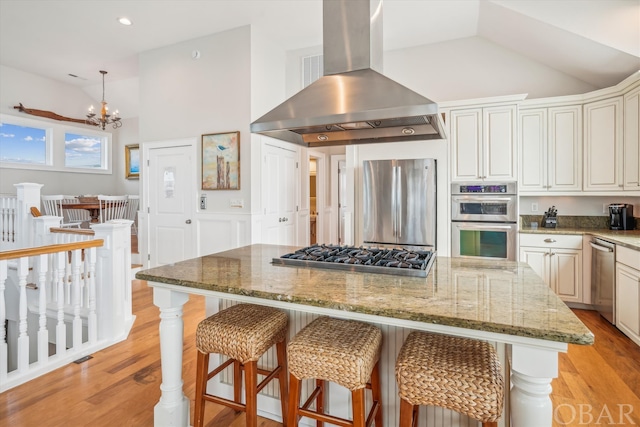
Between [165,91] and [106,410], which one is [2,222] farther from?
[106,410]

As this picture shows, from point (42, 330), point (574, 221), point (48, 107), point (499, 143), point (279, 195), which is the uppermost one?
point (48, 107)

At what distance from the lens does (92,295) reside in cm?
289

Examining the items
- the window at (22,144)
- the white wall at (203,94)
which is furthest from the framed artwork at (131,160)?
the white wall at (203,94)

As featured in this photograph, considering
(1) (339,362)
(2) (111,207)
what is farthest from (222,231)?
(1) (339,362)

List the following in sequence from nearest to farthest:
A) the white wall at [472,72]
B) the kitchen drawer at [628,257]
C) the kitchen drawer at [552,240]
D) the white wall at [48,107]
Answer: the kitchen drawer at [628,257], the kitchen drawer at [552,240], the white wall at [472,72], the white wall at [48,107]

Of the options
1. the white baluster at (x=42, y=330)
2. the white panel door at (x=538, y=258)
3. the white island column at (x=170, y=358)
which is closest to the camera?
the white island column at (x=170, y=358)

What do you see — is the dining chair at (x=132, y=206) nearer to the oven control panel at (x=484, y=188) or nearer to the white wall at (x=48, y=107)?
the white wall at (x=48, y=107)

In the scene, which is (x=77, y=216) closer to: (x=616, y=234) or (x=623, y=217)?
(x=616, y=234)

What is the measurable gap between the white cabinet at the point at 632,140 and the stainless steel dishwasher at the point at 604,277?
66cm

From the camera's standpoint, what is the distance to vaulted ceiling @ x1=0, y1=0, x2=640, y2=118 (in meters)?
3.14

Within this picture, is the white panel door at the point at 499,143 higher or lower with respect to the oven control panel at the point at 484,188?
higher

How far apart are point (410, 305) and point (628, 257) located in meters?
2.80

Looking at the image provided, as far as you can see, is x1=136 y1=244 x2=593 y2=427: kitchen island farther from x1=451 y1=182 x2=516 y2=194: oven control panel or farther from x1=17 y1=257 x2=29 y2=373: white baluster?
x1=451 y1=182 x2=516 y2=194: oven control panel

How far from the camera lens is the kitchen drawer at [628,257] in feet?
8.87
